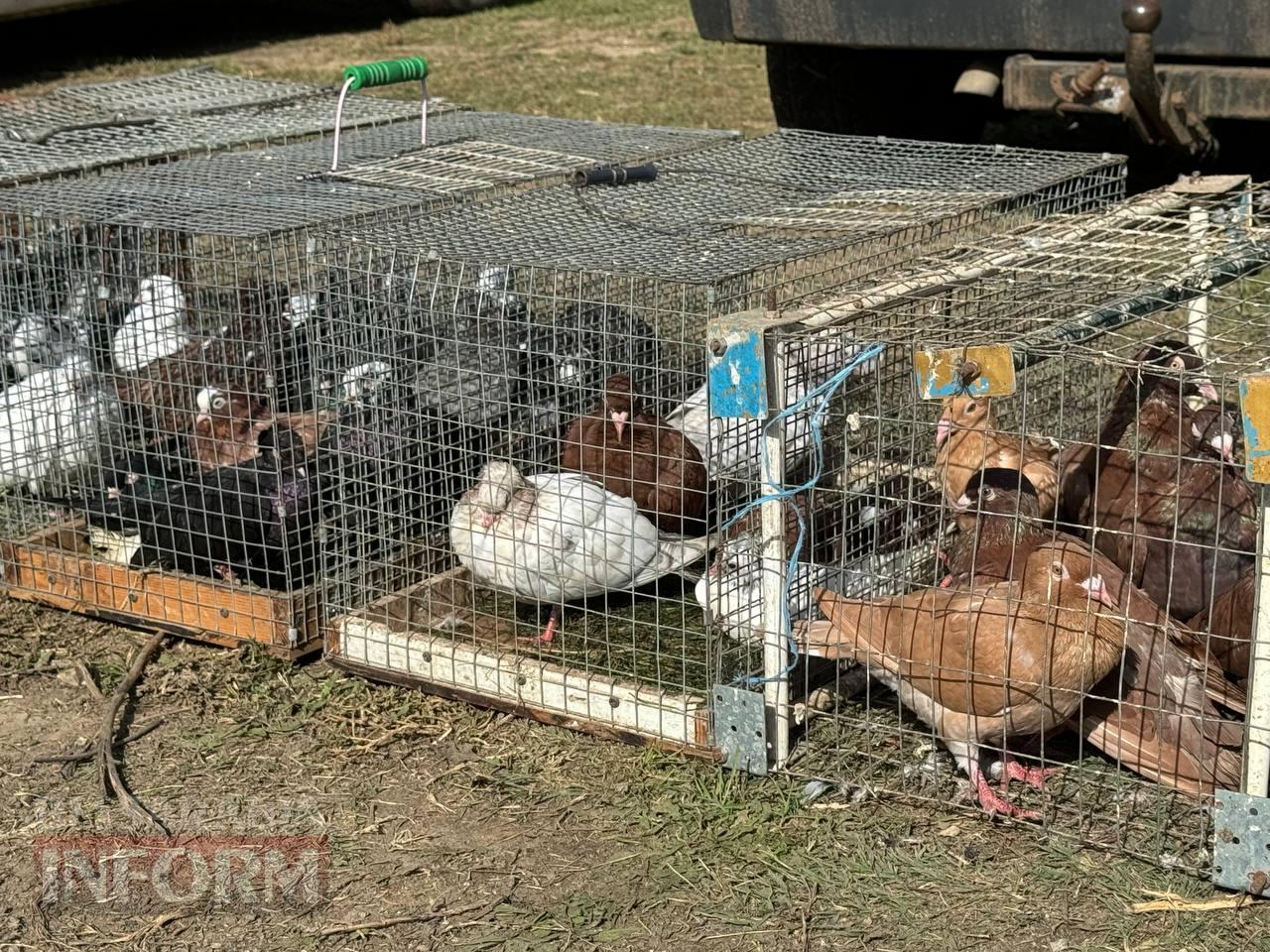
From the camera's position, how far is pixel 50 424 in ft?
17.0

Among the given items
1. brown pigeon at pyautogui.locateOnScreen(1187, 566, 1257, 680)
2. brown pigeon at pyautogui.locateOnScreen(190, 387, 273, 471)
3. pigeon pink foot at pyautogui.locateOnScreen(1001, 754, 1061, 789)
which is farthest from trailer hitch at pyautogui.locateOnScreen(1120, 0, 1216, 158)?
brown pigeon at pyautogui.locateOnScreen(190, 387, 273, 471)

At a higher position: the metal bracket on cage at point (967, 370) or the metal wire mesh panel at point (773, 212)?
the metal wire mesh panel at point (773, 212)

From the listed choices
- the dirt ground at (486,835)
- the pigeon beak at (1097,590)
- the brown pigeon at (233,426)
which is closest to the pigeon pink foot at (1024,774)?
the dirt ground at (486,835)

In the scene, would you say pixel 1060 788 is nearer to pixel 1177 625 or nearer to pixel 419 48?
pixel 1177 625

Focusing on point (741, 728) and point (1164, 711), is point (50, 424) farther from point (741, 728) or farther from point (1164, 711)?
point (1164, 711)

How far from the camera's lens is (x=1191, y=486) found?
4.19m

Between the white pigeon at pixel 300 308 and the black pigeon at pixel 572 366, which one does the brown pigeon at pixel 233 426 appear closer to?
the white pigeon at pixel 300 308

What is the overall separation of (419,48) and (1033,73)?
9125mm

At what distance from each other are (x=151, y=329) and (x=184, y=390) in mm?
409

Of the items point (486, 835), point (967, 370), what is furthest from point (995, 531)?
point (486, 835)

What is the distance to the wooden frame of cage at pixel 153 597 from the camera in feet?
14.9

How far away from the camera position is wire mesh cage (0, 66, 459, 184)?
562 cm

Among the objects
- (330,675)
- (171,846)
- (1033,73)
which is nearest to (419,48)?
(1033,73)

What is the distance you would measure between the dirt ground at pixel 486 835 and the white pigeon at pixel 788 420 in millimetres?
762
